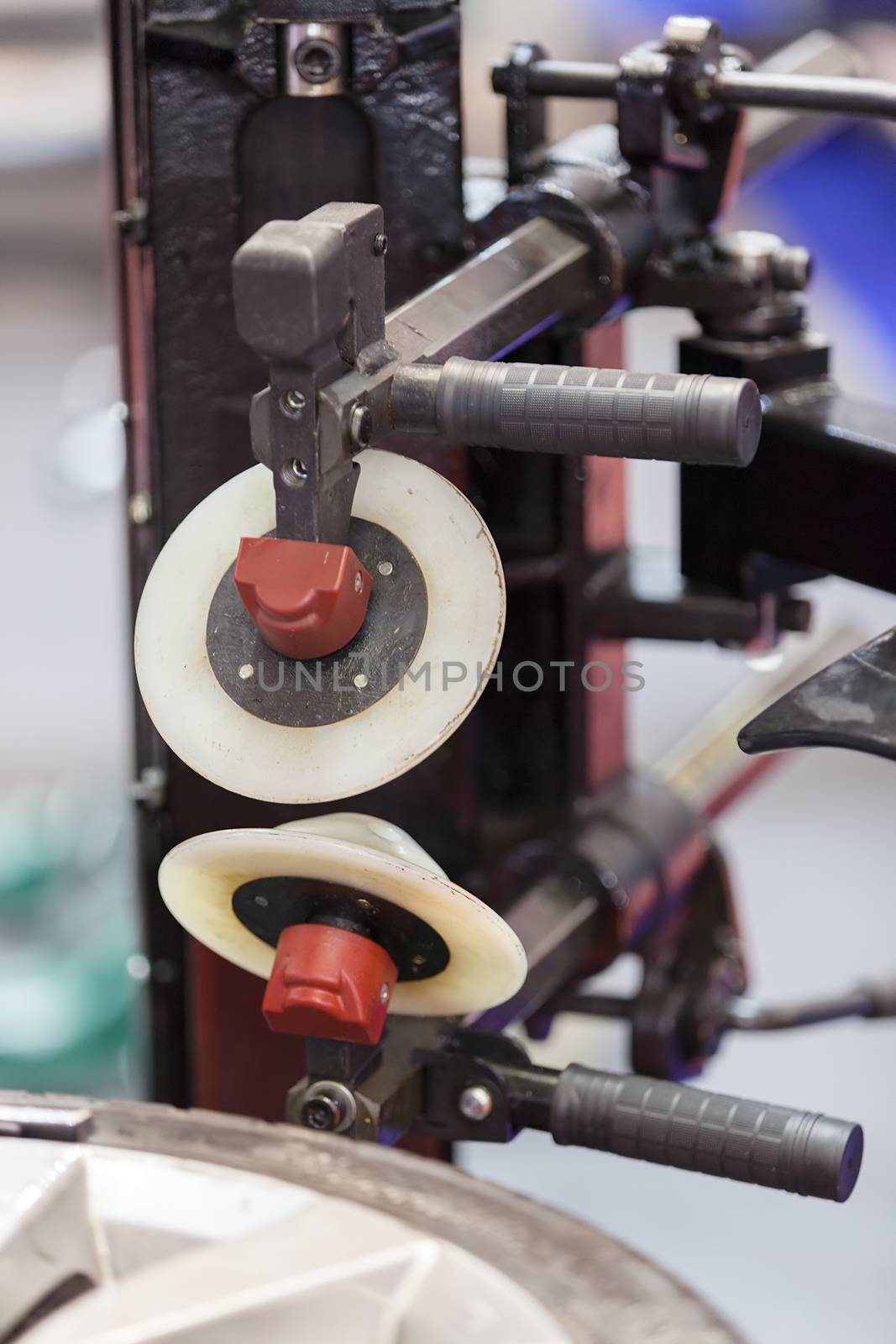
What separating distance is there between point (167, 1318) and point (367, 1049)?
277mm

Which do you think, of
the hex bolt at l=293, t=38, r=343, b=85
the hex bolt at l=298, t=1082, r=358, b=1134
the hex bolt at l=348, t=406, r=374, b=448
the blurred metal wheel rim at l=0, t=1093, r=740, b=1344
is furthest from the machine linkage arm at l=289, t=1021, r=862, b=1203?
the hex bolt at l=293, t=38, r=343, b=85

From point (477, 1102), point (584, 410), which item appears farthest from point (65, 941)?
point (584, 410)

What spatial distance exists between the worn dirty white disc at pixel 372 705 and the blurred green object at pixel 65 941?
1.29 meters

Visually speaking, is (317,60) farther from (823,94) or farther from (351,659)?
(351,659)

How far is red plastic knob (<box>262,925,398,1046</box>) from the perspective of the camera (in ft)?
2.36

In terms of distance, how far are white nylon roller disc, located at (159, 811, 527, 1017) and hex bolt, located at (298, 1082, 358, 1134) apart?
0.15ft

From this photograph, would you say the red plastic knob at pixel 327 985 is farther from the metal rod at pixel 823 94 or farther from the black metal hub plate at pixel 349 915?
the metal rod at pixel 823 94

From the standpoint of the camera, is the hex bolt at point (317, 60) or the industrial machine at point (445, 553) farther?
the hex bolt at point (317, 60)

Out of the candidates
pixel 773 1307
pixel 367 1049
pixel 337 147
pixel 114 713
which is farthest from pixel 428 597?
pixel 114 713

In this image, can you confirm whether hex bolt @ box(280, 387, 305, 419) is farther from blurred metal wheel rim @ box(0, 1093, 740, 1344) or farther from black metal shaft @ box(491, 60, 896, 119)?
black metal shaft @ box(491, 60, 896, 119)

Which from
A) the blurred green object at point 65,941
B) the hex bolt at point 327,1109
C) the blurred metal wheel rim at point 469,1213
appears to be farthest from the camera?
the blurred green object at point 65,941

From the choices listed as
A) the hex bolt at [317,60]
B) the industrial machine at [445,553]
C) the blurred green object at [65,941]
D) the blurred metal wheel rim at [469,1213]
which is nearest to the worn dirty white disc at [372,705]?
the industrial machine at [445,553]

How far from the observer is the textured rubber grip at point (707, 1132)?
0.71m

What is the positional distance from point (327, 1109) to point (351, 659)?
0.20m
